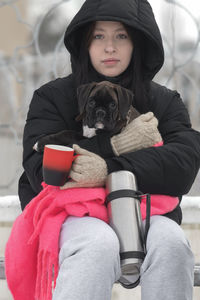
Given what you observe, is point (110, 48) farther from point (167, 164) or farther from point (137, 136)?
point (167, 164)

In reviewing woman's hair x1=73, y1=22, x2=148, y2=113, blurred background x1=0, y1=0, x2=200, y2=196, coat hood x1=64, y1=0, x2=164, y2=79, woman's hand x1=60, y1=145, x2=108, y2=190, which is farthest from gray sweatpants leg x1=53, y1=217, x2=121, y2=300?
blurred background x1=0, y1=0, x2=200, y2=196

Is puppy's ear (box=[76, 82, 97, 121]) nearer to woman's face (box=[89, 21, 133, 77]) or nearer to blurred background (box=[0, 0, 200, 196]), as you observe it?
woman's face (box=[89, 21, 133, 77])

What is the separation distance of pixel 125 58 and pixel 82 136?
1.02ft

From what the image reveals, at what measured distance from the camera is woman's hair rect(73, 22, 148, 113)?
1.44 metres

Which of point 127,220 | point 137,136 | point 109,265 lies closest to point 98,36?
point 137,136

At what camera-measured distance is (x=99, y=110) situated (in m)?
1.28

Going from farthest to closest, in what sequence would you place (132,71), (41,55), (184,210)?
(41,55) < (184,210) < (132,71)

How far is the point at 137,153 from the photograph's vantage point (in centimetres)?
127

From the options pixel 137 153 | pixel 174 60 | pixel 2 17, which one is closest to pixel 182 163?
pixel 137 153

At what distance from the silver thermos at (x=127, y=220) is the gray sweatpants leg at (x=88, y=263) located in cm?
3

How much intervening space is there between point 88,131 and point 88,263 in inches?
18.0

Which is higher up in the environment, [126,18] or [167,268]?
[126,18]

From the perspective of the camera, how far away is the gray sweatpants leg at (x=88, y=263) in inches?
39.2

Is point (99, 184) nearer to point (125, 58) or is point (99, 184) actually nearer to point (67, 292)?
point (67, 292)
